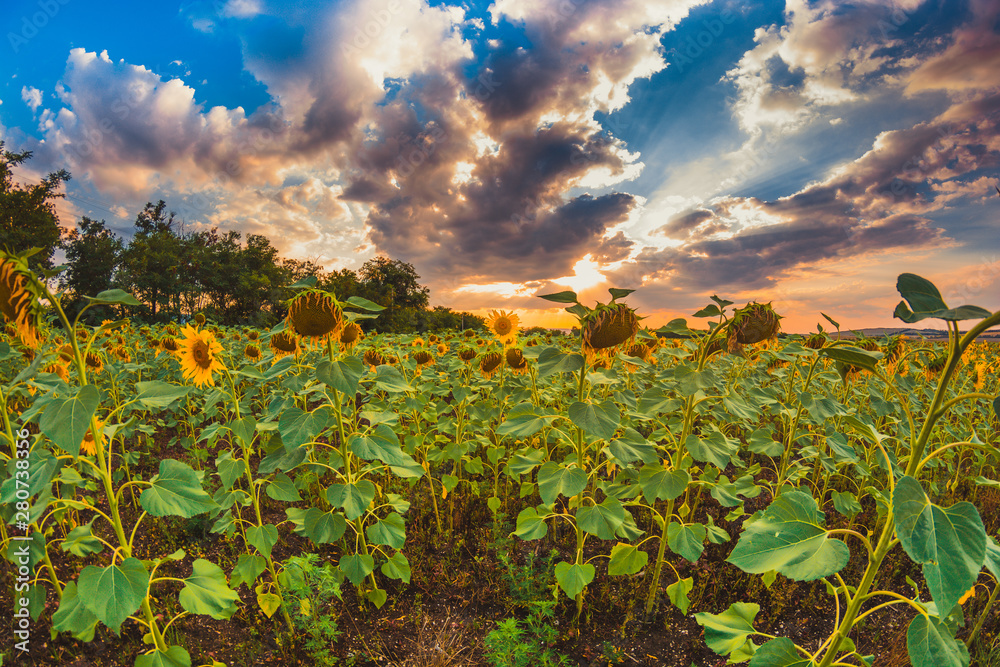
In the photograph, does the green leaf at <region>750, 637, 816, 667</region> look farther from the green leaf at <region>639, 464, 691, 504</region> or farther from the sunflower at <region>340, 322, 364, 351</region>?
the sunflower at <region>340, 322, 364, 351</region>

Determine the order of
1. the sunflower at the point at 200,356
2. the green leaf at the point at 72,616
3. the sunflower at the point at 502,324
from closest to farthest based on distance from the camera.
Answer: the green leaf at the point at 72,616
the sunflower at the point at 200,356
the sunflower at the point at 502,324

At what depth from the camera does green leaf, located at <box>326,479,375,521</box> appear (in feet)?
7.21

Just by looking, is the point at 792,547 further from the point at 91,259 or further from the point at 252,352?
the point at 91,259

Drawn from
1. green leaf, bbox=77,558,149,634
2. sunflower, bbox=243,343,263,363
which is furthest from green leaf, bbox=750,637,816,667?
sunflower, bbox=243,343,263,363

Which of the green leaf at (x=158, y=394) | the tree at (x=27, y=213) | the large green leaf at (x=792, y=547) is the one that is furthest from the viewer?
the tree at (x=27, y=213)

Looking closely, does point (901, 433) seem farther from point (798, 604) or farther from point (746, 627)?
point (746, 627)

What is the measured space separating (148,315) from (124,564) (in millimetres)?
45096

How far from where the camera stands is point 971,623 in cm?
300

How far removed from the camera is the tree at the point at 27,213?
1074 inches

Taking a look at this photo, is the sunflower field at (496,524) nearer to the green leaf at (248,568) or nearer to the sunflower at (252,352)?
the green leaf at (248,568)

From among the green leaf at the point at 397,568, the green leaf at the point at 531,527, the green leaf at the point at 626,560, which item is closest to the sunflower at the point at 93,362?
the green leaf at the point at 397,568

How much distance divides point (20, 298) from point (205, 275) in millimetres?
50077

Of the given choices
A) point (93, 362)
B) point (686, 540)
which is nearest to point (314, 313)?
point (686, 540)

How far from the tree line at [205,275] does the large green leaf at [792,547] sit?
31530 mm
